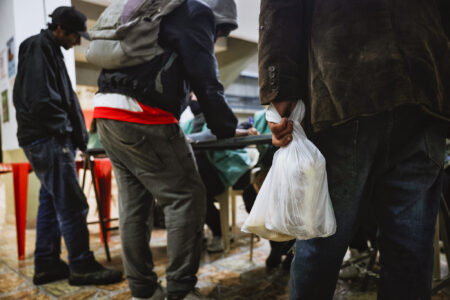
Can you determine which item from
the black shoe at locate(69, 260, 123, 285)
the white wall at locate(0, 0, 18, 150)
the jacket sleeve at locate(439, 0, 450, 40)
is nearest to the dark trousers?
the black shoe at locate(69, 260, 123, 285)

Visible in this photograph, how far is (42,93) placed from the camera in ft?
6.06

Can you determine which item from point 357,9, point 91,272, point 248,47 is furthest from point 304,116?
point 248,47

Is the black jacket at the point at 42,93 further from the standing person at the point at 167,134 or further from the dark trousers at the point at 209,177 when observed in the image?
the dark trousers at the point at 209,177

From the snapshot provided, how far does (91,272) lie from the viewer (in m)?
1.92

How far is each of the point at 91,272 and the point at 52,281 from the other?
0.29 meters

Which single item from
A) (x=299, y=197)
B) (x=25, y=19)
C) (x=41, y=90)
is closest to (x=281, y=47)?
(x=299, y=197)

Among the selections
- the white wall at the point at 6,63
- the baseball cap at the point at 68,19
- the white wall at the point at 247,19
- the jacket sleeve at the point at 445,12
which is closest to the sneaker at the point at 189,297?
the jacket sleeve at the point at 445,12

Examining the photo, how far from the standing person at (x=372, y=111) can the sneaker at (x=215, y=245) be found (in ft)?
5.81

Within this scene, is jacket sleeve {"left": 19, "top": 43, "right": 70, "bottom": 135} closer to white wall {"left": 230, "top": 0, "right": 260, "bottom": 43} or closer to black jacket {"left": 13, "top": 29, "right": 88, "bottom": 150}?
black jacket {"left": 13, "top": 29, "right": 88, "bottom": 150}

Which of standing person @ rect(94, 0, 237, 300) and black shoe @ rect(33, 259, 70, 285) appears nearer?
standing person @ rect(94, 0, 237, 300)

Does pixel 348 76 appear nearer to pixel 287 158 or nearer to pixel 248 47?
pixel 287 158

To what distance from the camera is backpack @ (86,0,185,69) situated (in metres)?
1.27

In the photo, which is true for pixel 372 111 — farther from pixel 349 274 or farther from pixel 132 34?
pixel 349 274

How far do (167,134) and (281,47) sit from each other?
68 centimetres
